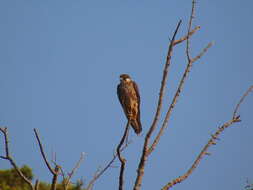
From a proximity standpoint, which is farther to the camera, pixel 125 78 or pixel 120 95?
pixel 125 78

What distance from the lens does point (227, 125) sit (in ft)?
11.3

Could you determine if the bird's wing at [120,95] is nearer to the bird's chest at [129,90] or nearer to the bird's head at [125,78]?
the bird's chest at [129,90]

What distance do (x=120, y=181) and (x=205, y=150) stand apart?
66 centimetres

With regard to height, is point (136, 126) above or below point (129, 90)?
below

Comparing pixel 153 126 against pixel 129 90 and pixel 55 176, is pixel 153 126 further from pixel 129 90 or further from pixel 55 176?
pixel 129 90

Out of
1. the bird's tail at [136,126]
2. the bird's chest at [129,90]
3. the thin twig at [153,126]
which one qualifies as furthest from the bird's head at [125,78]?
the thin twig at [153,126]

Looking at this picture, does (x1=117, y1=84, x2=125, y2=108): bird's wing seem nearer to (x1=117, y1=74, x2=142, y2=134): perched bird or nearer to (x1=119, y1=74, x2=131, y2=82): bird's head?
(x1=117, y1=74, x2=142, y2=134): perched bird

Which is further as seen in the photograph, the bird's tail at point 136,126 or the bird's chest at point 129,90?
the bird's chest at point 129,90

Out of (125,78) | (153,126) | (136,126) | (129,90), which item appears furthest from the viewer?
(125,78)

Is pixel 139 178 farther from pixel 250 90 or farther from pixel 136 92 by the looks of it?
pixel 136 92

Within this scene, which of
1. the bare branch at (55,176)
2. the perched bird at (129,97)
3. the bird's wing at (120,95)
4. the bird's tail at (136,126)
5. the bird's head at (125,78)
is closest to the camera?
the bare branch at (55,176)

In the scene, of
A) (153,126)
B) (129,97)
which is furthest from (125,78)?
(153,126)

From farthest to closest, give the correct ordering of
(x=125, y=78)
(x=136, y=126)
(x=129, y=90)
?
(x=125, y=78) < (x=129, y=90) < (x=136, y=126)

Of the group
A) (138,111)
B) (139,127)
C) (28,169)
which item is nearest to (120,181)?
(139,127)
